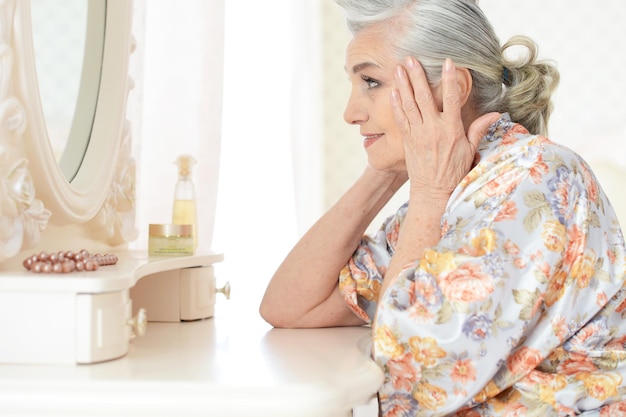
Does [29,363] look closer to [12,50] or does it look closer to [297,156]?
[12,50]

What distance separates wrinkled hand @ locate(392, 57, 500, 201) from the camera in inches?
51.3

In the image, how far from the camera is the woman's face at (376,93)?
142 cm

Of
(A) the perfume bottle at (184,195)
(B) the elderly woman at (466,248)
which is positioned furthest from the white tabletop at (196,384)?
(A) the perfume bottle at (184,195)

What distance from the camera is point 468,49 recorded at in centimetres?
140

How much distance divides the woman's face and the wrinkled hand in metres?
0.06

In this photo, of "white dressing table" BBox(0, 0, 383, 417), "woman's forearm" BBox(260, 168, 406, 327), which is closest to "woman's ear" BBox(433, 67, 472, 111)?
"woman's forearm" BBox(260, 168, 406, 327)

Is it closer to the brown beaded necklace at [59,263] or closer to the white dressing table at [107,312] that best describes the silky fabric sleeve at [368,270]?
the white dressing table at [107,312]

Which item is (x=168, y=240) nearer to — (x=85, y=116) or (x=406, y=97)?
(x=85, y=116)

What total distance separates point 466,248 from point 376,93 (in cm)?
41

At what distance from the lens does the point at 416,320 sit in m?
1.09

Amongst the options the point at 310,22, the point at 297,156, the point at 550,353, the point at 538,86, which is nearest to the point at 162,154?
the point at 297,156

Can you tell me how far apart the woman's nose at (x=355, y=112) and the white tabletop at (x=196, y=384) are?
0.46m

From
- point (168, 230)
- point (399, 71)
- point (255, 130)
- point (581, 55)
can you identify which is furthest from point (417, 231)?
point (581, 55)

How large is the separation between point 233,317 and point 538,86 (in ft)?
2.24
